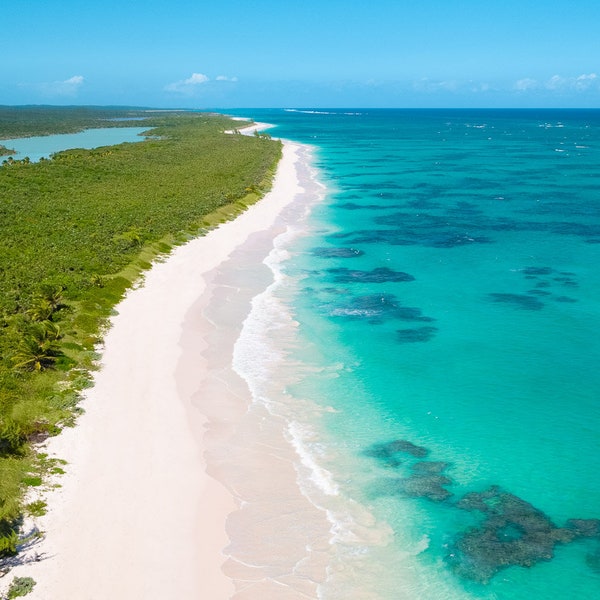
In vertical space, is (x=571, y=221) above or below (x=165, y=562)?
above

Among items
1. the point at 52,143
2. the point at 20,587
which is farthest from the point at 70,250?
the point at 52,143

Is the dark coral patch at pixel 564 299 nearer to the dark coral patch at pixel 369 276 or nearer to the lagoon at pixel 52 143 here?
the dark coral patch at pixel 369 276

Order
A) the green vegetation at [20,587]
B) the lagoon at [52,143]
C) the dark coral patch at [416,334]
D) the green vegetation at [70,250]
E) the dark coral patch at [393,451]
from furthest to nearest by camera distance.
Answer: the lagoon at [52,143] → the dark coral patch at [416,334] → the green vegetation at [70,250] → the dark coral patch at [393,451] → the green vegetation at [20,587]

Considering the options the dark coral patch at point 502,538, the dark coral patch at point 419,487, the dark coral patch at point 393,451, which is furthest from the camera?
the dark coral patch at point 393,451

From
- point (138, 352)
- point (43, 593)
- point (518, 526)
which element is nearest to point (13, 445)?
point (43, 593)

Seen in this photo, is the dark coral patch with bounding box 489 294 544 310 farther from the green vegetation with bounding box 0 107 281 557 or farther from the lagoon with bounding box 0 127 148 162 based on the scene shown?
Result: the lagoon with bounding box 0 127 148 162

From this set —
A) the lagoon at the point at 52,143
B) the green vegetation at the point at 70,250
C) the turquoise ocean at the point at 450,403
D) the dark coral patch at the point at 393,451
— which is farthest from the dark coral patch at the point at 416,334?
the lagoon at the point at 52,143

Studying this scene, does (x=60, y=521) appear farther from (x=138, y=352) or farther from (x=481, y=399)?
(x=481, y=399)

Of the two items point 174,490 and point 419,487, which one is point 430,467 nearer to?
point 419,487
